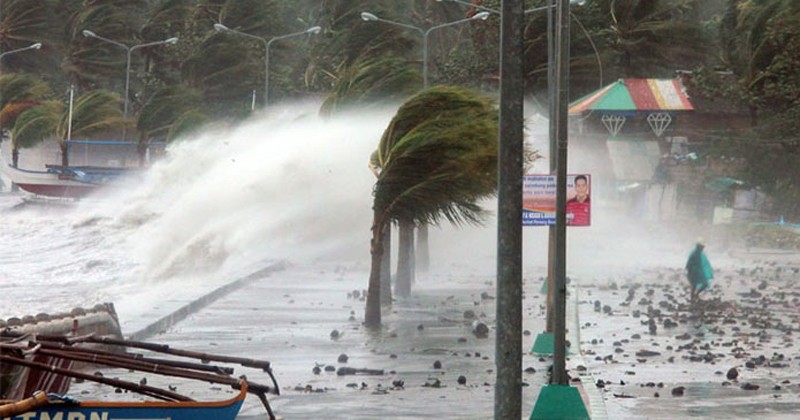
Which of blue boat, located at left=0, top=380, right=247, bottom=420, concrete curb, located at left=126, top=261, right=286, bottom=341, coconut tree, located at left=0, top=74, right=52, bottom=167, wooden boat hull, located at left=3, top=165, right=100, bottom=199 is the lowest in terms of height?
concrete curb, located at left=126, top=261, right=286, bottom=341

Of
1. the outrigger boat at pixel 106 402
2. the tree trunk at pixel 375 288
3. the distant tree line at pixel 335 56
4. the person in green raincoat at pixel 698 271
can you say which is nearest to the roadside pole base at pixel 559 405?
the outrigger boat at pixel 106 402

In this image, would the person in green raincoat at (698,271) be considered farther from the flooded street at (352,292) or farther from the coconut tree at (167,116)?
the coconut tree at (167,116)

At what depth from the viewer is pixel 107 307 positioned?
21531 millimetres

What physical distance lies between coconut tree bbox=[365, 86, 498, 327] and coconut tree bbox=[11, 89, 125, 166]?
218 ft

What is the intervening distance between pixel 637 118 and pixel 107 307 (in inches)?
2670

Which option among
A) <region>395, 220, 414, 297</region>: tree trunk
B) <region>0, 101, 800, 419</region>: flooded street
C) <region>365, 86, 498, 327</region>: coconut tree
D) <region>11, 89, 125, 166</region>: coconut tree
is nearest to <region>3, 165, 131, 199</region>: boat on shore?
<region>11, 89, 125, 166</region>: coconut tree

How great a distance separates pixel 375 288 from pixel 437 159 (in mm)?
2777

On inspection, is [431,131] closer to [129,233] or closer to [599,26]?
[129,233]

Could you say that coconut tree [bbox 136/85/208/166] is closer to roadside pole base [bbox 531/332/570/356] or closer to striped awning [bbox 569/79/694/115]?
striped awning [bbox 569/79/694/115]

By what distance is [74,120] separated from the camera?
94.4 metres

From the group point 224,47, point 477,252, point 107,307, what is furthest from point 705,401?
point 224,47

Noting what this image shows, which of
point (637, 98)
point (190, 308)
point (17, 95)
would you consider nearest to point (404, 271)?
point (190, 308)

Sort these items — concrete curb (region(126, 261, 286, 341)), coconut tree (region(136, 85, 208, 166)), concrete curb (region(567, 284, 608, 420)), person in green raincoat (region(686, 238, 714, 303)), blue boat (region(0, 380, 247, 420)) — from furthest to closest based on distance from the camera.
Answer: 1. coconut tree (region(136, 85, 208, 166))
2. person in green raincoat (region(686, 238, 714, 303))
3. concrete curb (region(126, 261, 286, 341))
4. concrete curb (region(567, 284, 608, 420))
5. blue boat (region(0, 380, 247, 420))

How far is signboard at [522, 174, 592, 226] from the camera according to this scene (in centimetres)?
2147
